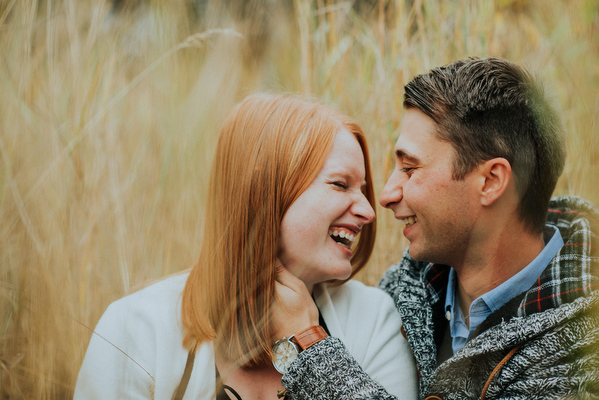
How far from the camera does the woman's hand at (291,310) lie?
159 centimetres

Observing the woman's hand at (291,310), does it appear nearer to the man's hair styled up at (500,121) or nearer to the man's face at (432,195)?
the man's face at (432,195)

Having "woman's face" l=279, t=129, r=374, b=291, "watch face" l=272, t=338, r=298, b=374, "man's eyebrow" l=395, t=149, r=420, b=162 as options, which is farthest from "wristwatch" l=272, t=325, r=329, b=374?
"man's eyebrow" l=395, t=149, r=420, b=162

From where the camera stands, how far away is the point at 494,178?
1711mm

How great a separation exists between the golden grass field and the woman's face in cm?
71

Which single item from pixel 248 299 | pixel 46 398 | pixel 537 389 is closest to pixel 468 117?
pixel 537 389

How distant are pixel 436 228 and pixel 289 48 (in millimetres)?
1646

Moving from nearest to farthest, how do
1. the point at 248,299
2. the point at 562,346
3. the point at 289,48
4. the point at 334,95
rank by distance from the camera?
the point at 562,346
the point at 248,299
the point at 334,95
the point at 289,48

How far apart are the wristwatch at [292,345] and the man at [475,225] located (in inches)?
1.7

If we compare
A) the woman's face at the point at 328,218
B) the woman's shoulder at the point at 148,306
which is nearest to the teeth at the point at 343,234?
the woman's face at the point at 328,218

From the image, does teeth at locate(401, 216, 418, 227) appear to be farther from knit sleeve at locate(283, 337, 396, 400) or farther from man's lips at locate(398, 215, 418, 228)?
knit sleeve at locate(283, 337, 396, 400)

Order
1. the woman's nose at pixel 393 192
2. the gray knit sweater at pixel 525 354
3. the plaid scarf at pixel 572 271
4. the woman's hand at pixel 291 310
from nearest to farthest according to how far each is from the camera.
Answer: the gray knit sweater at pixel 525 354
the plaid scarf at pixel 572 271
the woman's hand at pixel 291 310
the woman's nose at pixel 393 192

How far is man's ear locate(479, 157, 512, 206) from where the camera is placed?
1.68 meters

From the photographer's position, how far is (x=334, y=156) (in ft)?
5.49

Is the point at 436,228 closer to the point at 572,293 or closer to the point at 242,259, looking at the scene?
the point at 572,293
